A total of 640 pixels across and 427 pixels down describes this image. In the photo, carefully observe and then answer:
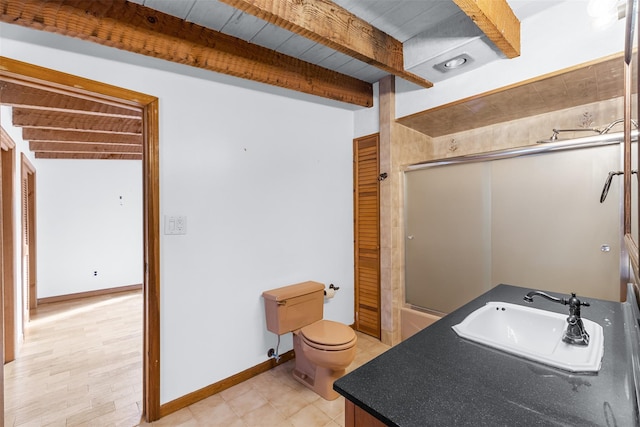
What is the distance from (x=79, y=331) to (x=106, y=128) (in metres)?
2.14

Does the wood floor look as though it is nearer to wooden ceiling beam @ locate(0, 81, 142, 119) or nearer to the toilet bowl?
the toilet bowl

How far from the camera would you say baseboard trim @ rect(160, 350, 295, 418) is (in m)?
1.83

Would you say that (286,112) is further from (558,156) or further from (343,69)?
(558,156)

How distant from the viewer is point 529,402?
2.27ft

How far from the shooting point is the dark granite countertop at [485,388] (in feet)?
2.10

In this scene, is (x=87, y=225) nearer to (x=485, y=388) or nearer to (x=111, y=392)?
(x=111, y=392)

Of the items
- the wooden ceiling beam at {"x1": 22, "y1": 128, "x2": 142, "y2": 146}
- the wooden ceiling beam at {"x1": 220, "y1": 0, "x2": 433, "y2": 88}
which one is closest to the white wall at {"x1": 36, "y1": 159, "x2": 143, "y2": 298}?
the wooden ceiling beam at {"x1": 22, "y1": 128, "x2": 142, "y2": 146}

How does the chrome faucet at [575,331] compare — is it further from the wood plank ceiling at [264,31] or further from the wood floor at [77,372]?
the wood floor at [77,372]

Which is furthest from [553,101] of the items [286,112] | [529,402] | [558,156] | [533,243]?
[529,402]

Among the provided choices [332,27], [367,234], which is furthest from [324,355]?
[332,27]

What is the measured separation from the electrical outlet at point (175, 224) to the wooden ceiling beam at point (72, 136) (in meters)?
2.08

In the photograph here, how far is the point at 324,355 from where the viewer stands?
1891mm

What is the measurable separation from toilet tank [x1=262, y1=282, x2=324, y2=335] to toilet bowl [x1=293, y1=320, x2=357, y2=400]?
0.33 ft

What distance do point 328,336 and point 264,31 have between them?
2.02m
